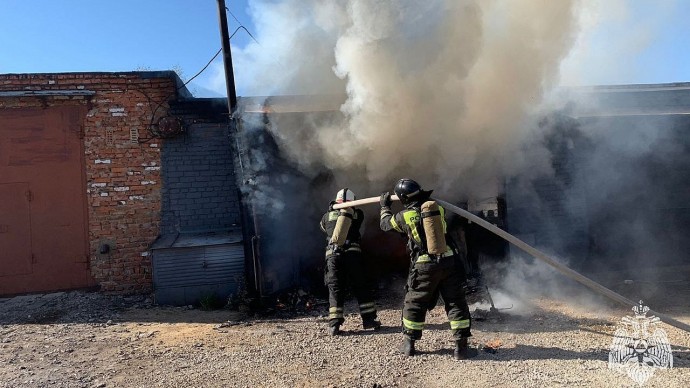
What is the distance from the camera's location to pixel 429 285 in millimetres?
4039

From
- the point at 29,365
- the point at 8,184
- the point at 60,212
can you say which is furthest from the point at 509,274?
the point at 8,184

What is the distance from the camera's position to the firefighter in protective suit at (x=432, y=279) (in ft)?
13.0

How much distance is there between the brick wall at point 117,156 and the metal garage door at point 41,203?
0.18 meters

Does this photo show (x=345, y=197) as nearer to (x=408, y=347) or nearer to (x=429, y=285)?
(x=429, y=285)

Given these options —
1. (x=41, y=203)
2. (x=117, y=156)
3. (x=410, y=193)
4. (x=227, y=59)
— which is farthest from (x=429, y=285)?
(x=41, y=203)

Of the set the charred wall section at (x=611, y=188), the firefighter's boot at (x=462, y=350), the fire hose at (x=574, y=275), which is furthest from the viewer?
the charred wall section at (x=611, y=188)

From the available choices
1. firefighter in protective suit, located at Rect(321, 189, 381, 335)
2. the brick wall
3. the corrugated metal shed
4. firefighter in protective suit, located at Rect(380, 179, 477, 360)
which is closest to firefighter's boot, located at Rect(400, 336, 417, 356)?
firefighter in protective suit, located at Rect(380, 179, 477, 360)

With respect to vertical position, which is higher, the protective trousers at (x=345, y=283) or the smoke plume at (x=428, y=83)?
the smoke plume at (x=428, y=83)

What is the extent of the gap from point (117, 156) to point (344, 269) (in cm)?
438

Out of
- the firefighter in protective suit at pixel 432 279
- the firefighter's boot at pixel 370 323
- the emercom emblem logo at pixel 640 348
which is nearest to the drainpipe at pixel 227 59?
the firefighter in protective suit at pixel 432 279

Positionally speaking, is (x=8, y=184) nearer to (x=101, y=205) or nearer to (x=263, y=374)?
(x=101, y=205)

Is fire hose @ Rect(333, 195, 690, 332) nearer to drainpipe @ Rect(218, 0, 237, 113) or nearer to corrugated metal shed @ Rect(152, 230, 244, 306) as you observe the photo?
corrugated metal shed @ Rect(152, 230, 244, 306)

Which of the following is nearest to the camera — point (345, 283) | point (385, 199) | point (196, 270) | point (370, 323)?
point (385, 199)

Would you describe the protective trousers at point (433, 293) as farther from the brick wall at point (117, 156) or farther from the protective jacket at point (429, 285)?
the brick wall at point (117, 156)
